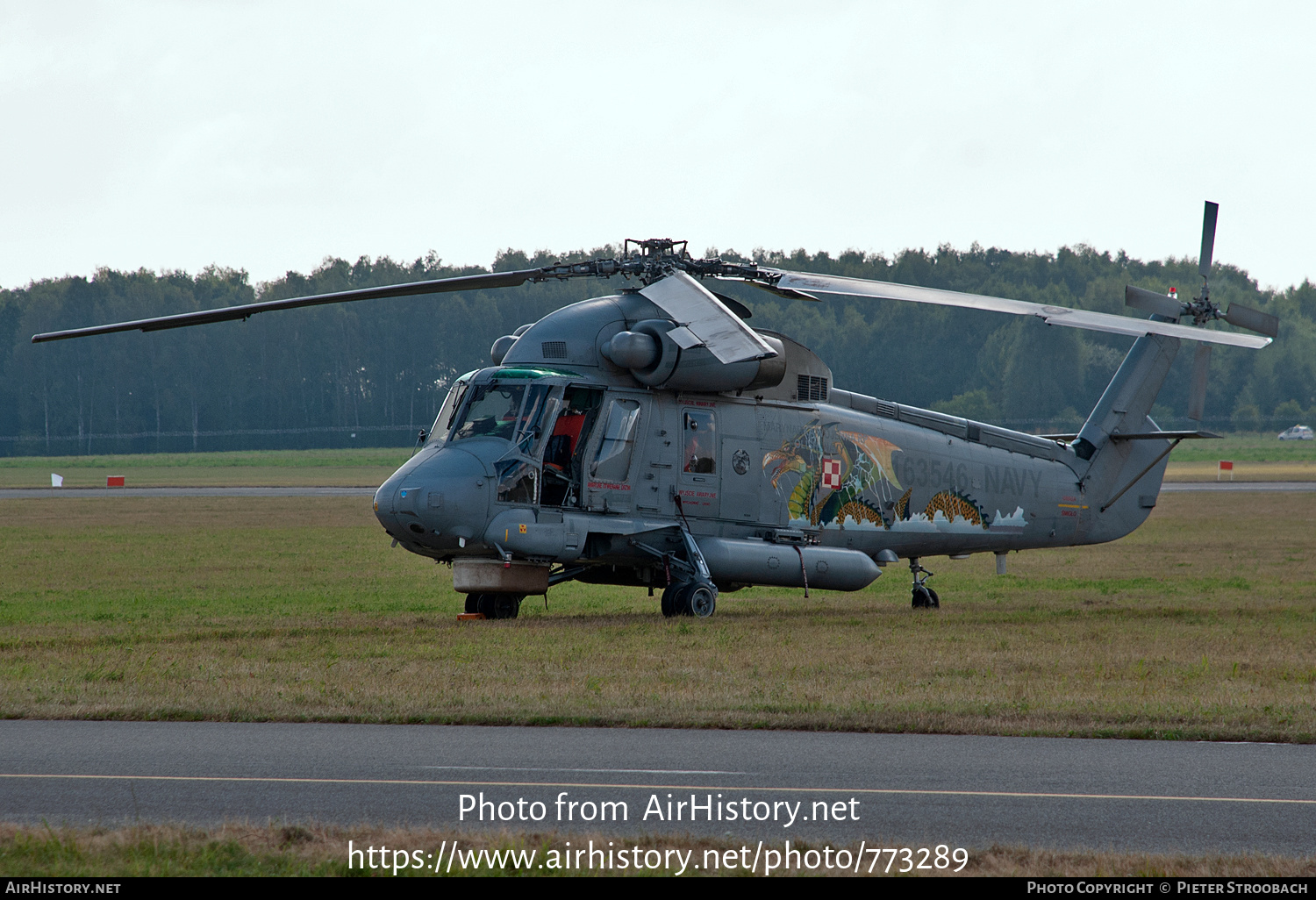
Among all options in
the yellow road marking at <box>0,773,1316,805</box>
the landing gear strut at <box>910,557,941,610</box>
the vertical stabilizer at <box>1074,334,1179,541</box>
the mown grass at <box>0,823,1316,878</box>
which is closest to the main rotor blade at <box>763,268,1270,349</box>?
the landing gear strut at <box>910,557,941,610</box>

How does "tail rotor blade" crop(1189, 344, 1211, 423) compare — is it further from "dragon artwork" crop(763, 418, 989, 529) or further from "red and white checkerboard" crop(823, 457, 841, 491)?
"red and white checkerboard" crop(823, 457, 841, 491)

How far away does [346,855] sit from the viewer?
6102 millimetres

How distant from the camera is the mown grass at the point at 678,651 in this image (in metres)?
10.3

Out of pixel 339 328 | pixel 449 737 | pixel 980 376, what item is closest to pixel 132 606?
pixel 449 737

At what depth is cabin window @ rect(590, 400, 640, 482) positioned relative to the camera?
664 inches

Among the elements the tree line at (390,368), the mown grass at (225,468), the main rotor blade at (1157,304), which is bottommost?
the mown grass at (225,468)

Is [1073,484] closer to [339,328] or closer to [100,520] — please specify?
[100,520]

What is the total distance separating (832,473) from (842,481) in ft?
0.66

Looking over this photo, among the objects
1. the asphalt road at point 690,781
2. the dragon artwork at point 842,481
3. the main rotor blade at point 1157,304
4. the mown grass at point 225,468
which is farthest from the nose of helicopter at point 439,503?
the mown grass at point 225,468

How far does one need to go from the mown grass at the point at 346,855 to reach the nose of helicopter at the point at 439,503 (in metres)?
9.09

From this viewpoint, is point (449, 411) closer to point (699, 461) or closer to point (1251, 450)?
point (699, 461)

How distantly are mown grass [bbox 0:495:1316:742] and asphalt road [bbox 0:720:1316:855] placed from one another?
55 centimetres

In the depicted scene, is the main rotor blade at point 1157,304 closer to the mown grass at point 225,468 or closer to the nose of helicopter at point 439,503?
the nose of helicopter at point 439,503

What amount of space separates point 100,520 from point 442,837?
37.3m
